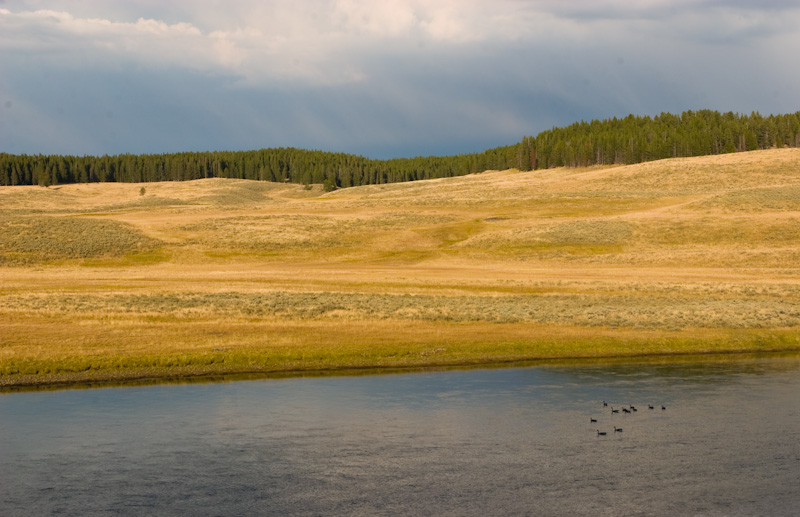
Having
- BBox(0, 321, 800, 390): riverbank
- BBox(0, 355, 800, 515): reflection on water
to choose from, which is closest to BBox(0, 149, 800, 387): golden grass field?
BBox(0, 321, 800, 390): riverbank

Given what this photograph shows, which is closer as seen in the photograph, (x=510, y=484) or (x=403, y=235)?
(x=510, y=484)

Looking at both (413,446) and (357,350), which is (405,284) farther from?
(413,446)

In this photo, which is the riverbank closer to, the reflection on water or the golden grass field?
the golden grass field

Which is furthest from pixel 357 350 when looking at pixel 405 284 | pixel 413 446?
pixel 405 284

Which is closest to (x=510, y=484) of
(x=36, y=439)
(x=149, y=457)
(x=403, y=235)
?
(x=149, y=457)

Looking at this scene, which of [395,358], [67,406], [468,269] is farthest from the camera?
[468,269]

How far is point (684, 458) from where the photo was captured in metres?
21.1

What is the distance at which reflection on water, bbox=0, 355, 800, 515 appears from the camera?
1827 cm

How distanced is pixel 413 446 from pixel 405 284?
113 feet

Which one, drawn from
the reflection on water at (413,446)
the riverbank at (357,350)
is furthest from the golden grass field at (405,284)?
the reflection on water at (413,446)

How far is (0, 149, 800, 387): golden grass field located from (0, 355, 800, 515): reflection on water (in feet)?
13.7

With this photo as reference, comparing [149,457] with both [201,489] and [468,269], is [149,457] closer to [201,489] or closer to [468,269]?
[201,489]

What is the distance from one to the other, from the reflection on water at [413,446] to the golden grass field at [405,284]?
13.7 ft

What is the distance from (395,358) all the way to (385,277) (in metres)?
27.7
